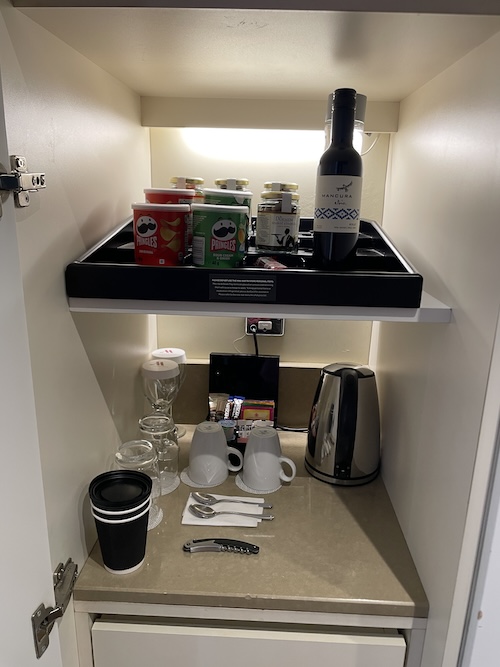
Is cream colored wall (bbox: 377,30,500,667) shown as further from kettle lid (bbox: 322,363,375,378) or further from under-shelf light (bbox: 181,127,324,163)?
under-shelf light (bbox: 181,127,324,163)

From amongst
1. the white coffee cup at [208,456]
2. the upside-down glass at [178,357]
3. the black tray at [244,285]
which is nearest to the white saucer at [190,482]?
the white coffee cup at [208,456]

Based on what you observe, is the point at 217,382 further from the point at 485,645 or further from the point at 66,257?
the point at 485,645

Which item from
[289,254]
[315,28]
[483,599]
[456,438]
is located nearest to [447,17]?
[315,28]

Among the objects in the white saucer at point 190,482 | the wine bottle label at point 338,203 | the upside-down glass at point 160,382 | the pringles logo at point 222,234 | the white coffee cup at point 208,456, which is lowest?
the white saucer at point 190,482

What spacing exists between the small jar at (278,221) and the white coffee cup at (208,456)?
43 centimetres

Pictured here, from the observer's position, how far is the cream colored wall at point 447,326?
2.13ft

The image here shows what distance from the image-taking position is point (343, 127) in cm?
77

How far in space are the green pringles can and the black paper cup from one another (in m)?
0.40

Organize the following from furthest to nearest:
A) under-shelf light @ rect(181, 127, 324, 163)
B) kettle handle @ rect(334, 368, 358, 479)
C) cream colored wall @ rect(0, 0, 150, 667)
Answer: under-shelf light @ rect(181, 127, 324, 163), kettle handle @ rect(334, 368, 358, 479), cream colored wall @ rect(0, 0, 150, 667)

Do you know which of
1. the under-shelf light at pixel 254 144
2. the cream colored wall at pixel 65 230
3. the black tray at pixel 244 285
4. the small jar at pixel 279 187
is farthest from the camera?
the under-shelf light at pixel 254 144

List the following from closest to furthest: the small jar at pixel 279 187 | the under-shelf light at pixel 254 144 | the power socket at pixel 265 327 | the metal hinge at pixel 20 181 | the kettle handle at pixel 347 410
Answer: the metal hinge at pixel 20 181
the small jar at pixel 279 187
the kettle handle at pixel 347 410
the under-shelf light at pixel 254 144
the power socket at pixel 265 327

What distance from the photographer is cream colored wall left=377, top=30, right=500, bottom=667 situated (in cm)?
65

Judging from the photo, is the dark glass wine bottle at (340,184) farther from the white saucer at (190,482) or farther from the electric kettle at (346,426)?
the white saucer at (190,482)

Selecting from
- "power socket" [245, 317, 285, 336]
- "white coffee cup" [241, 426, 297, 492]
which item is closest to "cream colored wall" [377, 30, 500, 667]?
"white coffee cup" [241, 426, 297, 492]
